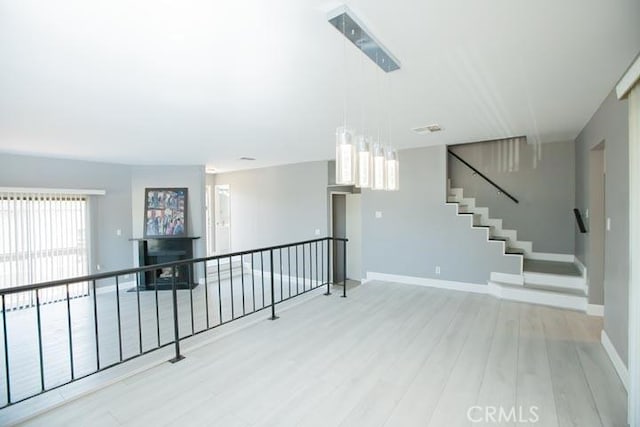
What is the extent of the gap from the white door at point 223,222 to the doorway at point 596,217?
7.70 m

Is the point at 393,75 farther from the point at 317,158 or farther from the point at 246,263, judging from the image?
the point at 246,263

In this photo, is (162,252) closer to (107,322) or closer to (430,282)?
(107,322)

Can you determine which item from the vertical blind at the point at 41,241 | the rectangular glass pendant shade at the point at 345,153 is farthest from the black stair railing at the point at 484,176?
the vertical blind at the point at 41,241

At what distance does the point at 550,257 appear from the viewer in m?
5.34

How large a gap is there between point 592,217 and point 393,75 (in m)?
3.21

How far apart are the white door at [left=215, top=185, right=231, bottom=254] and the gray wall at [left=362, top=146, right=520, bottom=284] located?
14.3 feet

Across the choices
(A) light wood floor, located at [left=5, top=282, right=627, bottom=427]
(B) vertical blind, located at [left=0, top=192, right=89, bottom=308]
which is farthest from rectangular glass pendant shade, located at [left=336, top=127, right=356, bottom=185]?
(B) vertical blind, located at [left=0, top=192, right=89, bottom=308]

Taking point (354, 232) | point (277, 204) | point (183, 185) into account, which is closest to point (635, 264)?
point (354, 232)

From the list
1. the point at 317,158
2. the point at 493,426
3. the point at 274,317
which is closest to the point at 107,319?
the point at 274,317

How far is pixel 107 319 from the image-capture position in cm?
475

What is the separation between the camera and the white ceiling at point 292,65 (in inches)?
62.9

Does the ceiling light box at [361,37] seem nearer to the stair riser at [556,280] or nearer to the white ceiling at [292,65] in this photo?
the white ceiling at [292,65]

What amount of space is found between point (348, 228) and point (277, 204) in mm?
1875

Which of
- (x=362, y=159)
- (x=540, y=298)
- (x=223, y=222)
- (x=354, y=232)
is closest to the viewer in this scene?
(x=362, y=159)
